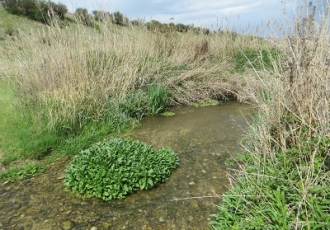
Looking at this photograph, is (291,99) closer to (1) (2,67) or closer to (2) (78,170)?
(2) (78,170)

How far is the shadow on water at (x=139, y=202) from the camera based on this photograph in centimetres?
274

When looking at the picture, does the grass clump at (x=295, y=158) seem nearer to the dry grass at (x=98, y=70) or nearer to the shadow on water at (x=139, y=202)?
the shadow on water at (x=139, y=202)

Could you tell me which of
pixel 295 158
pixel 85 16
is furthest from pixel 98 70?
pixel 295 158

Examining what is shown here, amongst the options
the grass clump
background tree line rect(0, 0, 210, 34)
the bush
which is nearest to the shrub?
background tree line rect(0, 0, 210, 34)

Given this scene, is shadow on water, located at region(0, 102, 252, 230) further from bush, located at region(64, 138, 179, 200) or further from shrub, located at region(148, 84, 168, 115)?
shrub, located at region(148, 84, 168, 115)

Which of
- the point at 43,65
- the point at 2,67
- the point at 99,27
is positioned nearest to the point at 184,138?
the point at 43,65

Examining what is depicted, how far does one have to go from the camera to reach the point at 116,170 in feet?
10.8

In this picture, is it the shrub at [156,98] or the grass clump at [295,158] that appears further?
the shrub at [156,98]

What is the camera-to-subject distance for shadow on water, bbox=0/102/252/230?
274cm

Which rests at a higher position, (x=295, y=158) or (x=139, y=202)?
(x=295, y=158)

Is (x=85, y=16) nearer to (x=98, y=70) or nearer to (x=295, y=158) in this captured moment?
(x=98, y=70)

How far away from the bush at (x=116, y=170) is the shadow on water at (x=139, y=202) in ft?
0.35

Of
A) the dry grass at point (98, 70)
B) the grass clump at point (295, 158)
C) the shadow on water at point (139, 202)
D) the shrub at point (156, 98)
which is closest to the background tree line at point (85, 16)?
the dry grass at point (98, 70)

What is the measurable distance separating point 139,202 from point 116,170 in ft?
1.63
